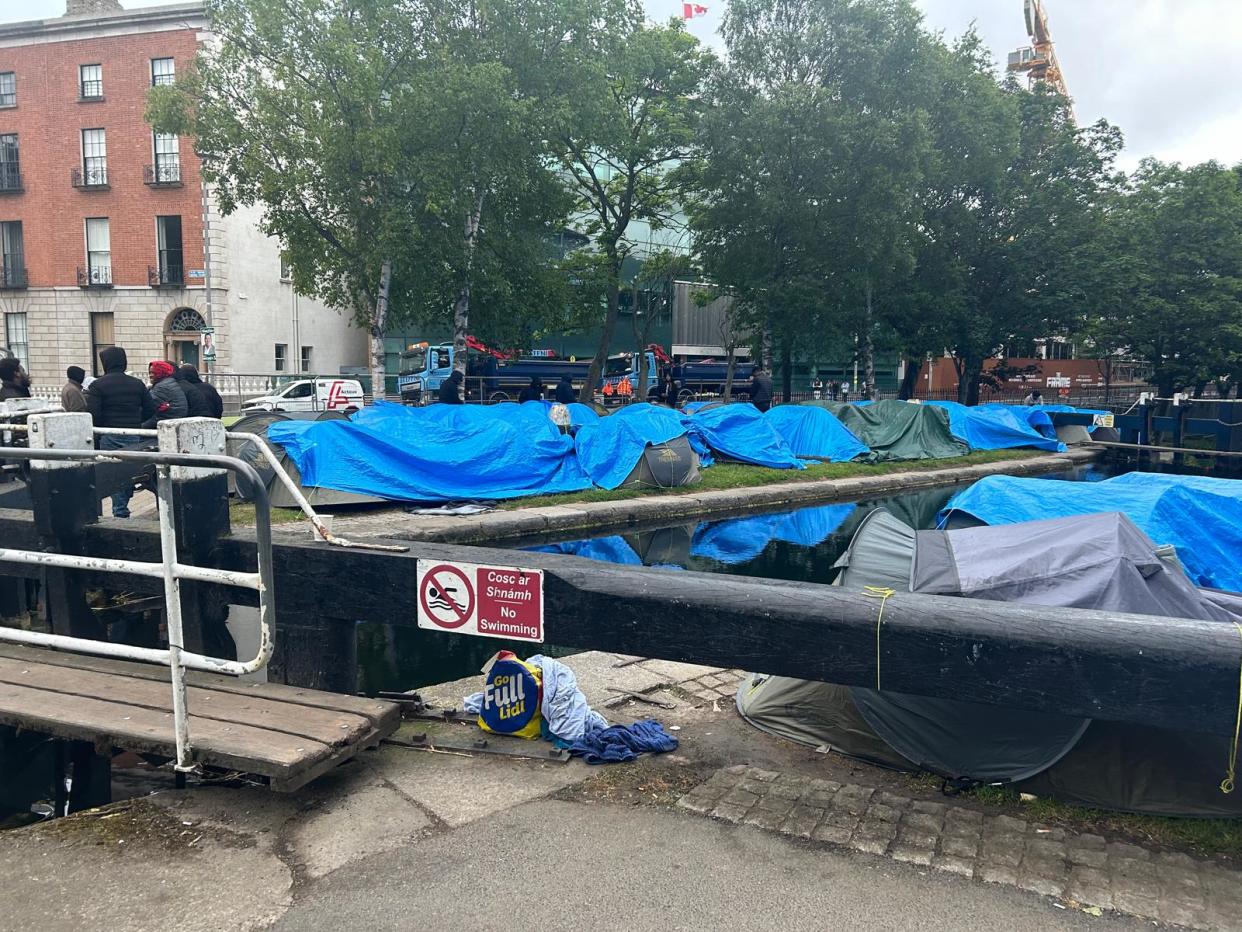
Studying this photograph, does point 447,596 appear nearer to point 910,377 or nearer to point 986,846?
point 986,846

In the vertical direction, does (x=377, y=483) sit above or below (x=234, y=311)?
below

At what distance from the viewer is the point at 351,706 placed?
4.00 m

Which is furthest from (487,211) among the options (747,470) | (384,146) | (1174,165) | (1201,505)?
(1174,165)

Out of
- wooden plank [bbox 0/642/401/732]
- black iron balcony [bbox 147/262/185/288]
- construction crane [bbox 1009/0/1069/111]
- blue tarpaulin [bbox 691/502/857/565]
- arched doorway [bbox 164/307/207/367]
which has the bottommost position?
blue tarpaulin [bbox 691/502/857/565]

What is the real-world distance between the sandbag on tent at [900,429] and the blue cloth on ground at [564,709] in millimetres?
18601

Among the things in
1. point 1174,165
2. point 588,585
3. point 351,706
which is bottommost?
point 351,706

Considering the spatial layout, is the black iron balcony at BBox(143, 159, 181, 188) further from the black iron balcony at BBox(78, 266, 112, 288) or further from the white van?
the white van

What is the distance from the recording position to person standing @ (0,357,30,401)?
34.0ft

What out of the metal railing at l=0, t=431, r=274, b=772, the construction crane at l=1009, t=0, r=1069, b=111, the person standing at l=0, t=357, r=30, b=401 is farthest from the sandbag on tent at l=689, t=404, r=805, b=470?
the construction crane at l=1009, t=0, r=1069, b=111

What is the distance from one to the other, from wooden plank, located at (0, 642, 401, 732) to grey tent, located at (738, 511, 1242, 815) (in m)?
2.08

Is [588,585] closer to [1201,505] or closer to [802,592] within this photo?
[802,592]

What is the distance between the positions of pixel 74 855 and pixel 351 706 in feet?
3.77

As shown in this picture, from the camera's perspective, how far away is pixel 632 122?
25281mm

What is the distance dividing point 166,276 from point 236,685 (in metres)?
35.5
